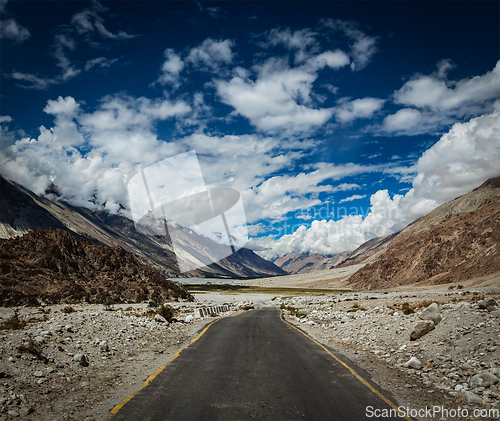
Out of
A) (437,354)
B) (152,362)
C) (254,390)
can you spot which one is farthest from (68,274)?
(437,354)

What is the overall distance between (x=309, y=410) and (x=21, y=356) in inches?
332

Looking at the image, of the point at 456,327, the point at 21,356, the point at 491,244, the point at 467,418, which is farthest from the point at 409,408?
the point at 491,244

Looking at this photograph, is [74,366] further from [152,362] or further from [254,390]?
[254,390]

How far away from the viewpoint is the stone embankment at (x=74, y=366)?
21.7 feet

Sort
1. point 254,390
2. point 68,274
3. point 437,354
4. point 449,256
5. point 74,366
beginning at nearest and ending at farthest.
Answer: point 254,390 → point 74,366 → point 437,354 → point 68,274 → point 449,256

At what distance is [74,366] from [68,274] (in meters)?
36.4

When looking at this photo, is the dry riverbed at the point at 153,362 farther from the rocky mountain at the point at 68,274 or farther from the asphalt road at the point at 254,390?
the rocky mountain at the point at 68,274

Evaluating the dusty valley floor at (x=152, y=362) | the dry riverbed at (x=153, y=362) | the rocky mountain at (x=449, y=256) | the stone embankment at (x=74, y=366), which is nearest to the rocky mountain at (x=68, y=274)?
the stone embankment at (x=74, y=366)

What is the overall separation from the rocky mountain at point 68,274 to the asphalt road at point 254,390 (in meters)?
28.5

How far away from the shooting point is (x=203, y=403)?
265 inches

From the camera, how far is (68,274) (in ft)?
132

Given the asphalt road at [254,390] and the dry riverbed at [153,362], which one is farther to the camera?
the dry riverbed at [153,362]

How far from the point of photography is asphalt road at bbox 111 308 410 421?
20.5 ft

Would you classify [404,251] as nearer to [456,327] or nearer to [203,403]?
[456,327]
